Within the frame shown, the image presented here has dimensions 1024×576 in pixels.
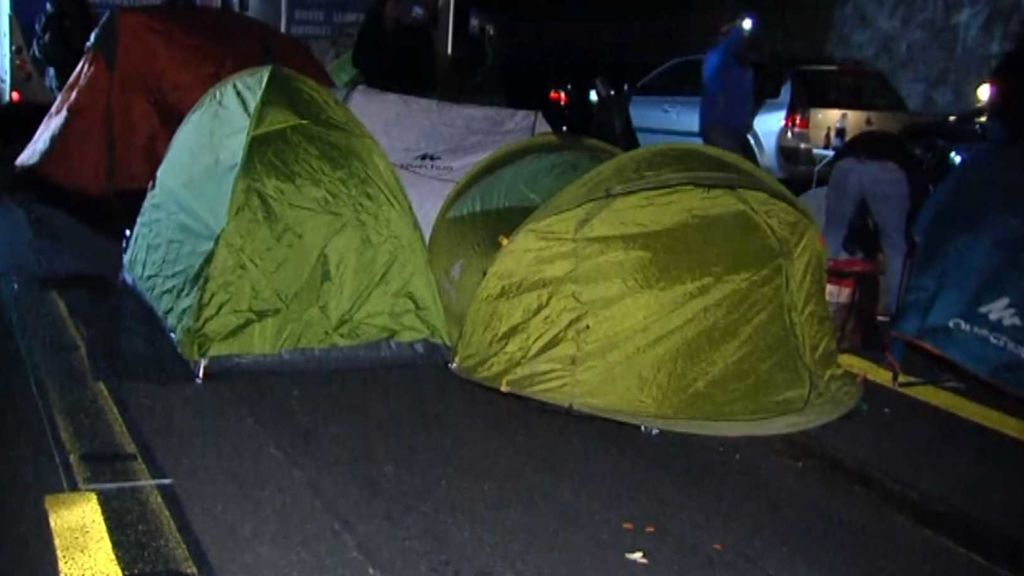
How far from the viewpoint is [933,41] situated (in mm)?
20703

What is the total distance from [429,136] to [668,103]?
7581 mm

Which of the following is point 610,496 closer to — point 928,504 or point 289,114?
point 928,504

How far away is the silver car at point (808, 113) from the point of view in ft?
46.3

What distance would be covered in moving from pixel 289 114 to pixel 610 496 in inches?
115

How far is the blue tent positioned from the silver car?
6.53 metres

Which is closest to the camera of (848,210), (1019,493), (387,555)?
(387,555)

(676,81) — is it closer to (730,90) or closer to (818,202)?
(730,90)

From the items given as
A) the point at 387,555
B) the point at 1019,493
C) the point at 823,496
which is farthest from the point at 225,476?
the point at 1019,493

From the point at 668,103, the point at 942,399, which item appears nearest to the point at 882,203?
the point at 942,399

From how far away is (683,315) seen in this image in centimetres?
640

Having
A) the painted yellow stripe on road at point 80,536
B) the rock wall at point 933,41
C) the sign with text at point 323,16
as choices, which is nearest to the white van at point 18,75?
the sign with text at point 323,16

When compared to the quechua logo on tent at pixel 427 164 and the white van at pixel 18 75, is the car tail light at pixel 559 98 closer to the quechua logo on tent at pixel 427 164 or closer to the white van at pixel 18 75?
the white van at pixel 18 75

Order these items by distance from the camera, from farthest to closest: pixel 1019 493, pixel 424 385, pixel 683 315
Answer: pixel 424 385 < pixel 683 315 < pixel 1019 493

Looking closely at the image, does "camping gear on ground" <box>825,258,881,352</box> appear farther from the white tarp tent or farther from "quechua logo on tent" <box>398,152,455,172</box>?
"quechua logo on tent" <box>398,152,455,172</box>
